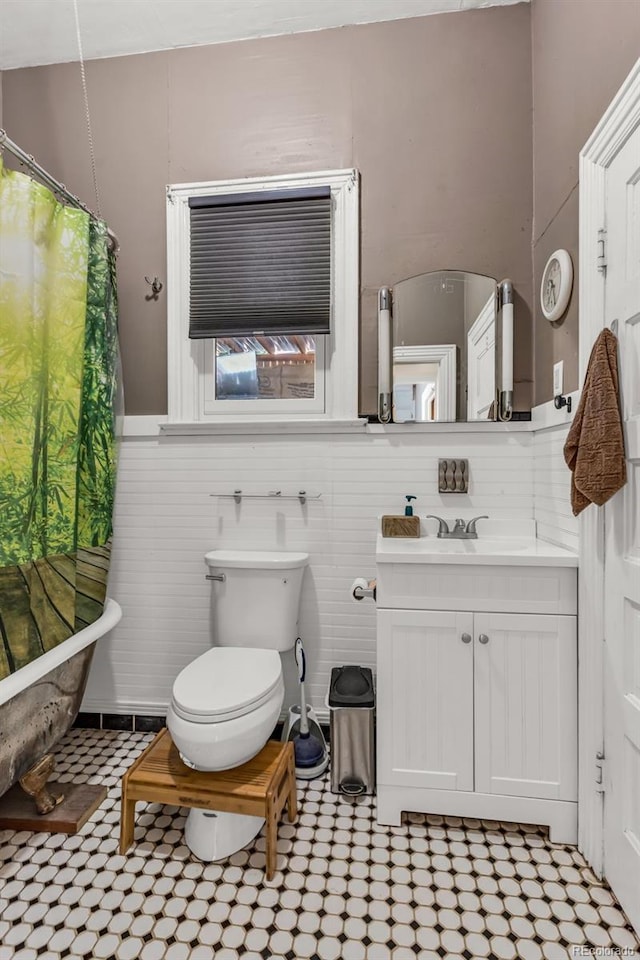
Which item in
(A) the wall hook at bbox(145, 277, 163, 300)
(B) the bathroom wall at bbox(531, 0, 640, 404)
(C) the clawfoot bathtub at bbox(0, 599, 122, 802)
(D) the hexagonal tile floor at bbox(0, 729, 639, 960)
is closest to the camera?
(D) the hexagonal tile floor at bbox(0, 729, 639, 960)

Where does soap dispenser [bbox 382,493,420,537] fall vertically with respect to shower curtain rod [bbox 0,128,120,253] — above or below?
below

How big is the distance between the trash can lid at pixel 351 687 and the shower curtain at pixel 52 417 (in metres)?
0.96

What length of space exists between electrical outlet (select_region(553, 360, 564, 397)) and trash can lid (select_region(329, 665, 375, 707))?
1.24 meters

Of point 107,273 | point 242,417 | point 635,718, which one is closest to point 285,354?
point 242,417

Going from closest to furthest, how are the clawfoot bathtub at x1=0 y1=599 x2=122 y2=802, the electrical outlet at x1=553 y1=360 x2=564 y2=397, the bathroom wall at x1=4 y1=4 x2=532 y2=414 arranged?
the clawfoot bathtub at x1=0 y1=599 x2=122 y2=802, the electrical outlet at x1=553 y1=360 x2=564 y2=397, the bathroom wall at x1=4 y1=4 x2=532 y2=414

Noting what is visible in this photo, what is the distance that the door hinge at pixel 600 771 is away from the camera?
1362 millimetres

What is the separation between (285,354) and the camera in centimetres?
206

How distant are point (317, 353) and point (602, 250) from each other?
1058 millimetres

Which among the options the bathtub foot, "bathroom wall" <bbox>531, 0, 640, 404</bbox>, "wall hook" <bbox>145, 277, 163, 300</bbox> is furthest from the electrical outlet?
the bathtub foot

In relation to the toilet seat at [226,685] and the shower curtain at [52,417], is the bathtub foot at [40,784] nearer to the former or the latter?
the shower curtain at [52,417]

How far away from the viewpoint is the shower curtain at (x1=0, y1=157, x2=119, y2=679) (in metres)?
1.45

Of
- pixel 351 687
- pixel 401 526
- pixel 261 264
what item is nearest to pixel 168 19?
pixel 261 264

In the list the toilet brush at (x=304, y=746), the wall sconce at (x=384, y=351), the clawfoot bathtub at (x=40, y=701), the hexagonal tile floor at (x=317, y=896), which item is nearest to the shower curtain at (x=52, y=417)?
the clawfoot bathtub at (x=40, y=701)

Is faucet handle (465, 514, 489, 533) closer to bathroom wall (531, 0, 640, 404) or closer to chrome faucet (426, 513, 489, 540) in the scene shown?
chrome faucet (426, 513, 489, 540)
